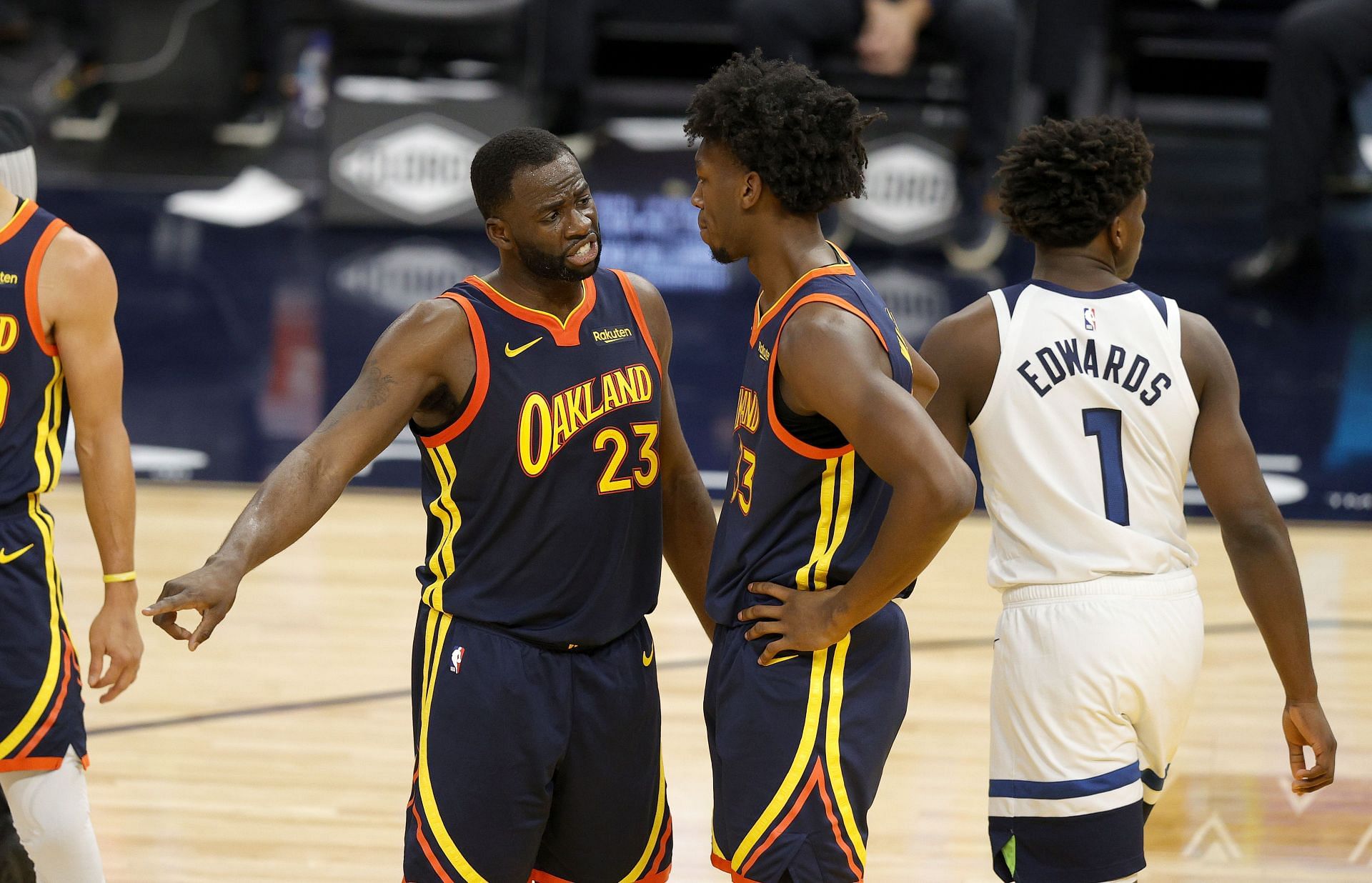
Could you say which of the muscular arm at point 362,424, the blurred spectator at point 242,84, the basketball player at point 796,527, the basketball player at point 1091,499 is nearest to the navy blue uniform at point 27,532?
the muscular arm at point 362,424

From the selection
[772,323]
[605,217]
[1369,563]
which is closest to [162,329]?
[605,217]

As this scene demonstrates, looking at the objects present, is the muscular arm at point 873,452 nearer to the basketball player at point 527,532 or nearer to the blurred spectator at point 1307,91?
the basketball player at point 527,532

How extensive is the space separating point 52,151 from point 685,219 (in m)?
3.99

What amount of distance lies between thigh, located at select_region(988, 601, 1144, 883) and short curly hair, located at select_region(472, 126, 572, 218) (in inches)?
41.6

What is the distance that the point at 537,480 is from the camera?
262 centimetres

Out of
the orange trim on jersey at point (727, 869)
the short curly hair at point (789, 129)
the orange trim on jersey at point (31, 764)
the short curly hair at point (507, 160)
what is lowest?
the orange trim on jersey at point (31, 764)

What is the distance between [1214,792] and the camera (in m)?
4.07

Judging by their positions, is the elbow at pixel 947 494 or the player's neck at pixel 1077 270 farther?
the player's neck at pixel 1077 270

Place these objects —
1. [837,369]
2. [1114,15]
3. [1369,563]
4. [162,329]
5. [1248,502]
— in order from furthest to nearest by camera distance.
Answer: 1. [1114,15]
2. [162,329]
3. [1369,563]
4. [1248,502]
5. [837,369]

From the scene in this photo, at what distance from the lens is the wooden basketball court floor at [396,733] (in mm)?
3738

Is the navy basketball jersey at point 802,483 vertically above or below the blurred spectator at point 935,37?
above

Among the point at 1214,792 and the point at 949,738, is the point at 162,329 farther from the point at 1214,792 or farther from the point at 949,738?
the point at 1214,792

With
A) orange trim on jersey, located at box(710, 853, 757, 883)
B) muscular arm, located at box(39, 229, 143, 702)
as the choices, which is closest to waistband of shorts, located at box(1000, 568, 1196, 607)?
orange trim on jersey, located at box(710, 853, 757, 883)

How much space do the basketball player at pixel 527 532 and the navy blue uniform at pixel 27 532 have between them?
56 cm
